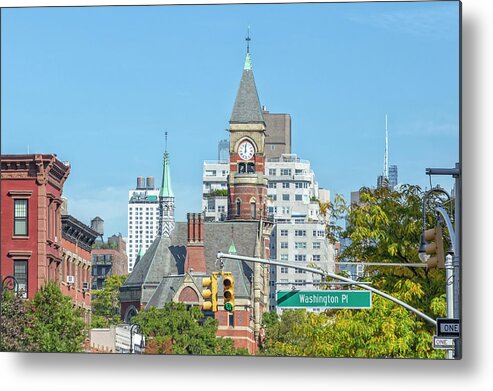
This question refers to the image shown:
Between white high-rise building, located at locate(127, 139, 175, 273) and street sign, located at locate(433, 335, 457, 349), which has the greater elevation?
white high-rise building, located at locate(127, 139, 175, 273)

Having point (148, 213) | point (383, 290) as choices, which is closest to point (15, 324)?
point (148, 213)

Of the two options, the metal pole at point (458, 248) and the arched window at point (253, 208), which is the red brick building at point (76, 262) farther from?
the metal pole at point (458, 248)

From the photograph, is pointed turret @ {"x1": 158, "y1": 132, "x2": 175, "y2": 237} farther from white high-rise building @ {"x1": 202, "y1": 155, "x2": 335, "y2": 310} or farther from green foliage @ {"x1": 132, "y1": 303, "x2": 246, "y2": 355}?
green foliage @ {"x1": 132, "y1": 303, "x2": 246, "y2": 355}

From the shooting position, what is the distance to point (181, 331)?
55875mm

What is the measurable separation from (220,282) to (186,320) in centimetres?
193

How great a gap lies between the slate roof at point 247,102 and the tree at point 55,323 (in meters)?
6.50

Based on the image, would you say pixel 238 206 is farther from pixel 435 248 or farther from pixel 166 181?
pixel 435 248

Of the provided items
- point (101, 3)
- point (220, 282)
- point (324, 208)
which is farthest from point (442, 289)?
point (101, 3)

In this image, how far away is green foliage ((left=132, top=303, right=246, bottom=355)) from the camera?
54438mm

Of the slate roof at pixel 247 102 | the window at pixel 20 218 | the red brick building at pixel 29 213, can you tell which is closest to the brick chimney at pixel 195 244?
the slate roof at pixel 247 102

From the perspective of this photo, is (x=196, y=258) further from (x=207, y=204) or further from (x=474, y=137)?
(x=474, y=137)

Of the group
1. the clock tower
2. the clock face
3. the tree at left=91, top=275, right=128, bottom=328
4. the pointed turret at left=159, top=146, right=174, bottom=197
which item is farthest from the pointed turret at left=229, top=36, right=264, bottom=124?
the tree at left=91, top=275, right=128, bottom=328

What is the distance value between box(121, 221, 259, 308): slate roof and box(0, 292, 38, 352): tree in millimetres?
5091

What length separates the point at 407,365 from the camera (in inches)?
1822
